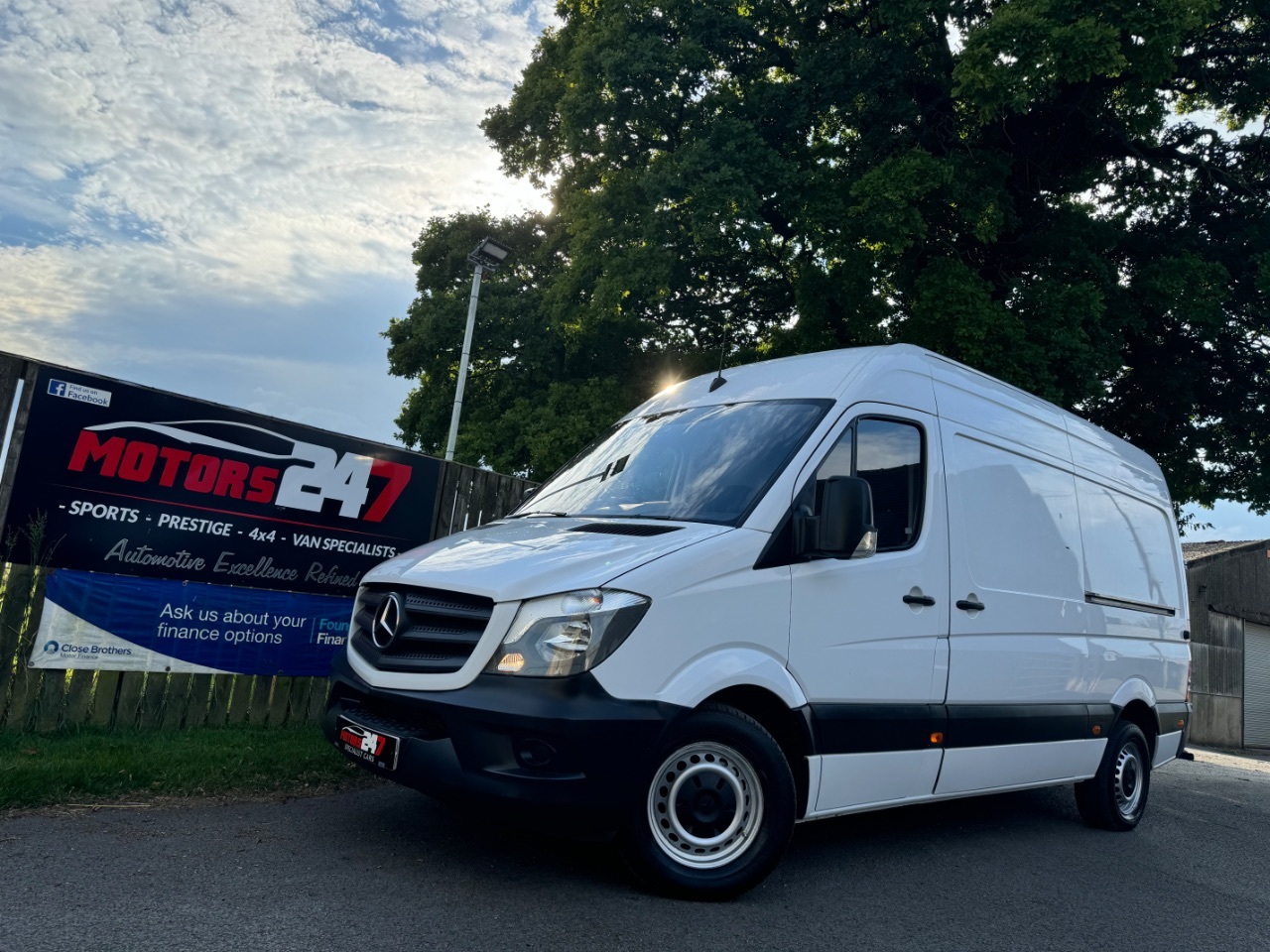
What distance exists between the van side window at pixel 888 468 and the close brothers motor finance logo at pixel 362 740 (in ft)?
7.74

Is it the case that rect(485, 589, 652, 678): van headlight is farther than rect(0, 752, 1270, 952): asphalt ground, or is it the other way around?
rect(485, 589, 652, 678): van headlight

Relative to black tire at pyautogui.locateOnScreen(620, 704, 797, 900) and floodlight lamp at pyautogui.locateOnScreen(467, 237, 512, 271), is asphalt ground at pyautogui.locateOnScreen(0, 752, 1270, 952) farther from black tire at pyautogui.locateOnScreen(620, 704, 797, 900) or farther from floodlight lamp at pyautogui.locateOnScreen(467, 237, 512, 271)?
floodlight lamp at pyautogui.locateOnScreen(467, 237, 512, 271)

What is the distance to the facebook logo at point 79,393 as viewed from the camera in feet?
20.2

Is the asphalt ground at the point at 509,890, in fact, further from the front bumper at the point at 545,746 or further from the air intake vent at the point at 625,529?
the air intake vent at the point at 625,529

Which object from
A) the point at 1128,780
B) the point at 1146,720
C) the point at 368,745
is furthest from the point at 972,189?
the point at 368,745

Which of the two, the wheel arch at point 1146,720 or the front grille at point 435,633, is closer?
the front grille at point 435,633

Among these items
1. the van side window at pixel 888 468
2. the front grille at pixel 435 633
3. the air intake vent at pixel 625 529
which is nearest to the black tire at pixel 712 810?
the air intake vent at pixel 625 529

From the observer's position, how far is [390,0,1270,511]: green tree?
1609 centimetres

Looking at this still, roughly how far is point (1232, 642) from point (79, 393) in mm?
27998

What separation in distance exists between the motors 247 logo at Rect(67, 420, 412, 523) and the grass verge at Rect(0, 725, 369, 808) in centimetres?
168

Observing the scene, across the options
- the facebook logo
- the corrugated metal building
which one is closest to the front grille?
the facebook logo

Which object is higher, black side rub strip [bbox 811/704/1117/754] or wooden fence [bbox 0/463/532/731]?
black side rub strip [bbox 811/704/1117/754]

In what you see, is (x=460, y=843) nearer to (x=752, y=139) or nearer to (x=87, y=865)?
(x=87, y=865)

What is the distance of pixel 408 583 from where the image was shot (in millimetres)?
4219
